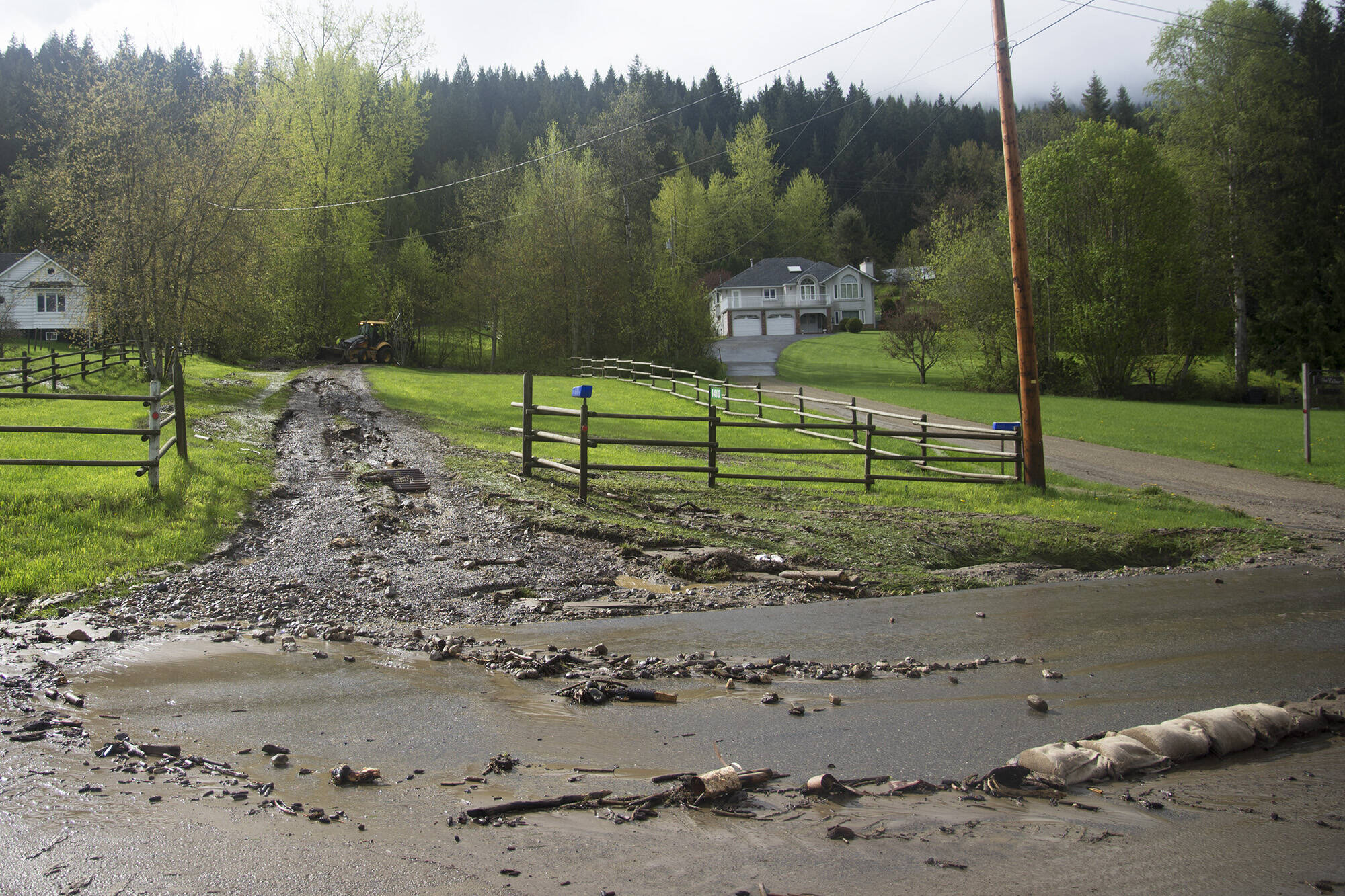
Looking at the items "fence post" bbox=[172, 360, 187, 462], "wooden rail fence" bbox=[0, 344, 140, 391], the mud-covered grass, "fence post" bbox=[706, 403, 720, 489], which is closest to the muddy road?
the mud-covered grass

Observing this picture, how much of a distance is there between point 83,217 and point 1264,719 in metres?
29.9

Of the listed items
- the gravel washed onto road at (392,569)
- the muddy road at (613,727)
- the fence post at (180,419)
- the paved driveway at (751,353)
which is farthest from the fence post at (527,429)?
the paved driveway at (751,353)

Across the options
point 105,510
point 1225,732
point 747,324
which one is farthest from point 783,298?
point 1225,732

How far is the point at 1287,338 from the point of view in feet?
140

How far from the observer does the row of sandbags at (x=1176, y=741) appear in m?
4.29

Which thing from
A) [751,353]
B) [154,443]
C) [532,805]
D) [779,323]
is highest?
[779,323]

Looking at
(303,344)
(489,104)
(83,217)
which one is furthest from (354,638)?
(489,104)

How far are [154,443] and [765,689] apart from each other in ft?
28.0

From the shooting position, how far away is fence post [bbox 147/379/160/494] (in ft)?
34.0

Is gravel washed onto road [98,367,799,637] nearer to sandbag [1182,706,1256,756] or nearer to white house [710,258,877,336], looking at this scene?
sandbag [1182,706,1256,756]

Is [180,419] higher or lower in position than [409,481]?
higher

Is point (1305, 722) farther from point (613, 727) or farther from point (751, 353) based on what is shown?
point (751, 353)

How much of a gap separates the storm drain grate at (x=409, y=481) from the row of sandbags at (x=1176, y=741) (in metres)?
9.99

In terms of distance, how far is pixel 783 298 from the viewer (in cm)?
8506
